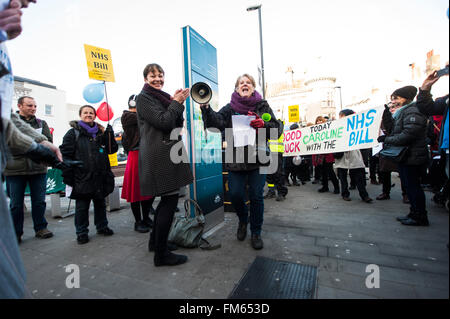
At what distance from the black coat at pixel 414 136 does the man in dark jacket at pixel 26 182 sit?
513cm

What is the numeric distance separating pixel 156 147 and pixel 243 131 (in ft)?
3.62

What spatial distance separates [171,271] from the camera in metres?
2.25

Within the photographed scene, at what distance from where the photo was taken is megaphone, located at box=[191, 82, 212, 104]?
7.92 ft

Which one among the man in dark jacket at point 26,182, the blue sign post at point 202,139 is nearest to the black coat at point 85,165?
the man in dark jacket at point 26,182

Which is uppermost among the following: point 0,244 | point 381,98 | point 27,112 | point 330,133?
point 381,98

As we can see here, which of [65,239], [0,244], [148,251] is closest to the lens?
[0,244]

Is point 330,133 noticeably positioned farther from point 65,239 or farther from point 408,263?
point 65,239

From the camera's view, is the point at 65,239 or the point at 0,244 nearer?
the point at 0,244

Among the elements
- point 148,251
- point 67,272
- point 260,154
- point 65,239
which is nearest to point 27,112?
point 65,239

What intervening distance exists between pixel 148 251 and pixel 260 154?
5.87 feet

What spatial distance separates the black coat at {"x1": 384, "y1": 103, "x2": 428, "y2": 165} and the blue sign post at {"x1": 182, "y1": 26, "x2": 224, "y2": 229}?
270cm

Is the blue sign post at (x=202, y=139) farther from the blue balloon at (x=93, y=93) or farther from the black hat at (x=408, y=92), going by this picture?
the blue balloon at (x=93, y=93)

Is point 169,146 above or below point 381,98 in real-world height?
below

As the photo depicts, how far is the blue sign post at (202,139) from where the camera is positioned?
3100mm
